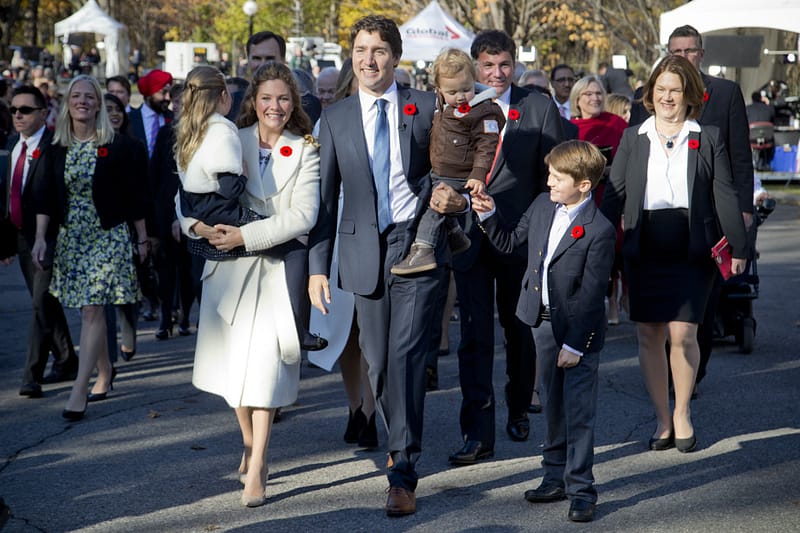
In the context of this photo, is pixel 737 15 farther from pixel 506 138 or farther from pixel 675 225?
pixel 506 138

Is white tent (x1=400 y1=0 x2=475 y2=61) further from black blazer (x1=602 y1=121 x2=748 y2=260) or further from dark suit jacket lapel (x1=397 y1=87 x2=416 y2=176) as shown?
dark suit jacket lapel (x1=397 y1=87 x2=416 y2=176)

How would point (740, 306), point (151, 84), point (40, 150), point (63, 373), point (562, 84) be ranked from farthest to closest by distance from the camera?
point (562, 84) < point (151, 84) < point (740, 306) < point (63, 373) < point (40, 150)

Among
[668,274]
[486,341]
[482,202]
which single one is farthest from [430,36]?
[482,202]

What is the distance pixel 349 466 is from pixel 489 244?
140 cm

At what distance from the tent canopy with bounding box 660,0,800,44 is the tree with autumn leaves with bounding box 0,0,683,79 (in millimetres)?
10365

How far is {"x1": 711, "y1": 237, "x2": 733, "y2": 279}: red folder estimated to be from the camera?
20.5ft

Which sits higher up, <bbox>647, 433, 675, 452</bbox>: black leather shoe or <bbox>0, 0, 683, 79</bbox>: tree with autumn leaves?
<bbox>0, 0, 683, 79</bbox>: tree with autumn leaves

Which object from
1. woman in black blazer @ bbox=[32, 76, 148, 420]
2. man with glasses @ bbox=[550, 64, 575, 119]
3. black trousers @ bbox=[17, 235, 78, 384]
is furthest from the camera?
man with glasses @ bbox=[550, 64, 575, 119]

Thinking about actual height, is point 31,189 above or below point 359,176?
below

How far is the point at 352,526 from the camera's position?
16.9 ft

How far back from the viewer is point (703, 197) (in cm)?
628

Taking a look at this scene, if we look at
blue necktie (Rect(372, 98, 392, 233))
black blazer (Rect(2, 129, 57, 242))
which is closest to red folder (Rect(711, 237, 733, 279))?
blue necktie (Rect(372, 98, 392, 233))

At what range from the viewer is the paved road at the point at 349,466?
206 inches

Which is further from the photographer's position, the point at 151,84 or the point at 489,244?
the point at 151,84
